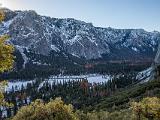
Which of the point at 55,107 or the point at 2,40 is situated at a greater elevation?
the point at 2,40

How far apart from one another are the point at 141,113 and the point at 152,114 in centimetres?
235

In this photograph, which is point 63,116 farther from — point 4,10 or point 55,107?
point 4,10

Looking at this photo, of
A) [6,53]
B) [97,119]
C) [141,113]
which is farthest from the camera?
[97,119]

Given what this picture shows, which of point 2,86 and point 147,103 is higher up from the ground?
point 2,86

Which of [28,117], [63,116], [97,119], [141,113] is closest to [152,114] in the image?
[141,113]

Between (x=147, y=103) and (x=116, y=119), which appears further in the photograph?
(x=116, y=119)

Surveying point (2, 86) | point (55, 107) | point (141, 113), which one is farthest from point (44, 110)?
point (2, 86)

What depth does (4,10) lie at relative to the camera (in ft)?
94.4

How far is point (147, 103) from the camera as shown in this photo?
8175 cm

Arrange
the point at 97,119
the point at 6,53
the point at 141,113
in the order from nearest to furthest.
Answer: the point at 6,53
the point at 141,113
the point at 97,119

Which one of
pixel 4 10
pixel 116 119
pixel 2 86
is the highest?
pixel 4 10

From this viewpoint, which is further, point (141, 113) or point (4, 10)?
point (141, 113)

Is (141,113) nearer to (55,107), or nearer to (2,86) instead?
(55,107)

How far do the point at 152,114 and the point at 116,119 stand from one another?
193 feet
